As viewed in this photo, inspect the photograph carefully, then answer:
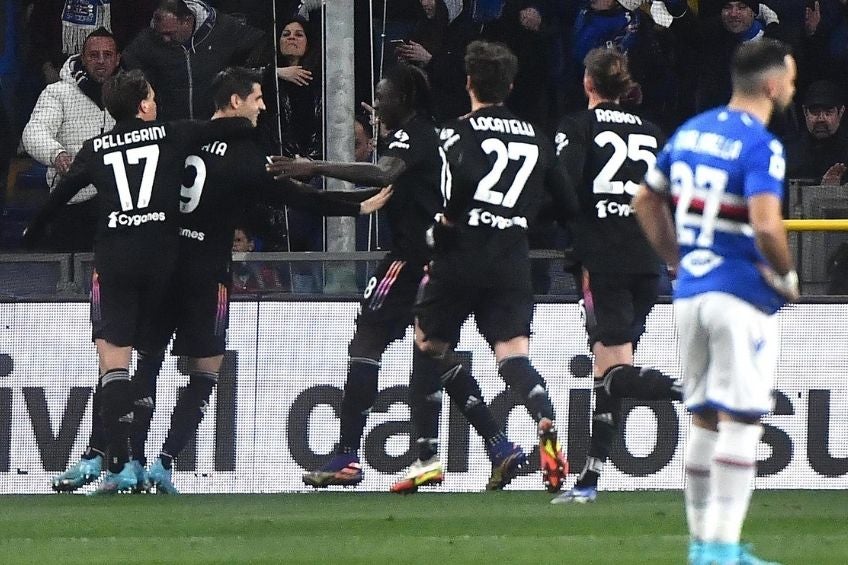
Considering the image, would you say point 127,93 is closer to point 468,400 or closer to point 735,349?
point 468,400

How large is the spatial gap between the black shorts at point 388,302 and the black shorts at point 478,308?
49cm

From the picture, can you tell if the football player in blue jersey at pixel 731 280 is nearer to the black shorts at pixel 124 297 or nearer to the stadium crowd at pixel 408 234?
the stadium crowd at pixel 408 234

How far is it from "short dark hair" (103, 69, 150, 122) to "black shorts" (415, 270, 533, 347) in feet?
6.23

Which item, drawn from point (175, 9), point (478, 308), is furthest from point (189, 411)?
point (175, 9)

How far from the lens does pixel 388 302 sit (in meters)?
9.88

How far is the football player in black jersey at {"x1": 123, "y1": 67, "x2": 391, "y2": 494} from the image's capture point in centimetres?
995

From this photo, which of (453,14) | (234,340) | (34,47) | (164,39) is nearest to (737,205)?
(234,340)

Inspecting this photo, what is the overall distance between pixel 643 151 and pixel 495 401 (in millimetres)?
2129

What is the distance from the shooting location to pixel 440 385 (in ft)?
32.3

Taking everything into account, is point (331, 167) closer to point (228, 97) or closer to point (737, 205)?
point (228, 97)

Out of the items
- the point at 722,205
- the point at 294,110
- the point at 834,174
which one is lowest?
the point at 722,205

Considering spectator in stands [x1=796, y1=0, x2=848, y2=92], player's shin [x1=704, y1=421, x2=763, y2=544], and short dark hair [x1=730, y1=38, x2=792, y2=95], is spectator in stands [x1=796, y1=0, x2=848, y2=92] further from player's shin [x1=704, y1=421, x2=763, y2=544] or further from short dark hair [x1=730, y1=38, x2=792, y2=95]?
player's shin [x1=704, y1=421, x2=763, y2=544]

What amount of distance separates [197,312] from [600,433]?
2.29m

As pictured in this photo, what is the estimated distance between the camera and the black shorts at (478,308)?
9.25 meters
